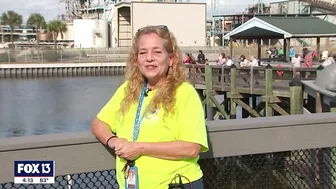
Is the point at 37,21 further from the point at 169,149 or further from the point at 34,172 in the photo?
the point at 169,149

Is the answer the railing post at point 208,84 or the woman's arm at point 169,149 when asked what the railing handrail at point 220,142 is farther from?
the railing post at point 208,84

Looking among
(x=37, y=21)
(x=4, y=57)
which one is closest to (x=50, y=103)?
(x=4, y=57)

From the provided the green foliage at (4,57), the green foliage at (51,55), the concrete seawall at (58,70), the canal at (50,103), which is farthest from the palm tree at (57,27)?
the canal at (50,103)

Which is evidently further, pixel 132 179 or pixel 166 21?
pixel 166 21

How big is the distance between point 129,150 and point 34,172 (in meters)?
0.71

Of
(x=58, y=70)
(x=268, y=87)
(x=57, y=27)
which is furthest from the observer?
(x=57, y=27)

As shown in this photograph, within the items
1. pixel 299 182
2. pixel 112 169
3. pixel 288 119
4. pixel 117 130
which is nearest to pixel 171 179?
pixel 117 130

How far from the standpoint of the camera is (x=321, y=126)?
3.91 metres

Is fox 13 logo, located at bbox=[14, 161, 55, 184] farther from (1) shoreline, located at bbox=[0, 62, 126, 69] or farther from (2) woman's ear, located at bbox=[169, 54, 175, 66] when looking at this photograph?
(1) shoreline, located at bbox=[0, 62, 126, 69]

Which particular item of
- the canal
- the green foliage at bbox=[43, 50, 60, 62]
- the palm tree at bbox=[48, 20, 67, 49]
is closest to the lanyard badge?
the canal

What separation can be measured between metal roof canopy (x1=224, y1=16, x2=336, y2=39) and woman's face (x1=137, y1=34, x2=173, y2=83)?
22766 millimetres

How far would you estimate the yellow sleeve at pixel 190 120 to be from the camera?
2.84 meters

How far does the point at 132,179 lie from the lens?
112 inches

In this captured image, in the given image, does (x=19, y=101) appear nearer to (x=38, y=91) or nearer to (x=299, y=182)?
(x=38, y=91)
